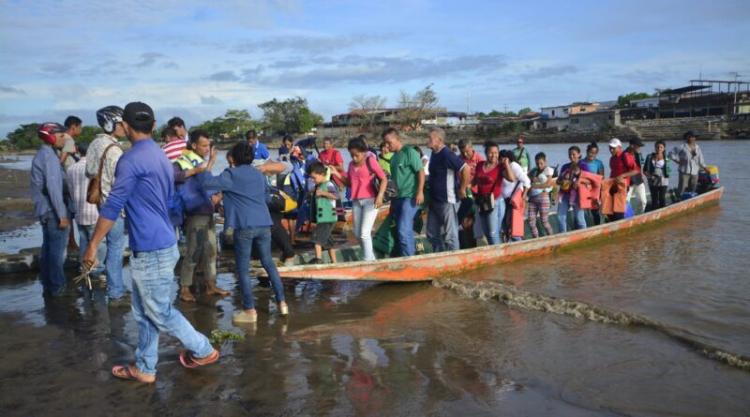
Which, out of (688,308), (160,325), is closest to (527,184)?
(688,308)

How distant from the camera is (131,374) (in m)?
4.19

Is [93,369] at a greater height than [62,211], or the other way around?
[62,211]

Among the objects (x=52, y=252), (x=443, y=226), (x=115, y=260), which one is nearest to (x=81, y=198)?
(x=52, y=252)

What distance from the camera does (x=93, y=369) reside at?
14.7ft

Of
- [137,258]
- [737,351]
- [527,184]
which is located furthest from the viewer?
[527,184]

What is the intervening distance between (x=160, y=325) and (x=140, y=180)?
1030 millimetres

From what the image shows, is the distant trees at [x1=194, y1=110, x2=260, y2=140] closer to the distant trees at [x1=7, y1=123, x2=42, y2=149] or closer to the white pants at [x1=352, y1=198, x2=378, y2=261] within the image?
the distant trees at [x1=7, y1=123, x2=42, y2=149]

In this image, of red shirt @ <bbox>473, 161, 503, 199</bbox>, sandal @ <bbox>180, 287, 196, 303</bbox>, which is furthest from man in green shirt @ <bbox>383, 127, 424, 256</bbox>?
sandal @ <bbox>180, 287, 196, 303</bbox>

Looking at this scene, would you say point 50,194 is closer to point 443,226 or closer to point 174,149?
point 174,149

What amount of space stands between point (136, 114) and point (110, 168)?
2.06 meters

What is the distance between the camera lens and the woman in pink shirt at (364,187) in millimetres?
6988

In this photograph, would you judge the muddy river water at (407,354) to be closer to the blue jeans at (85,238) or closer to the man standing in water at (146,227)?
the man standing in water at (146,227)

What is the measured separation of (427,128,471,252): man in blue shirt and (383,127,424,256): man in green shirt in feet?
1.04

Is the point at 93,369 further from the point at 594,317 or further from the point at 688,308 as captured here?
the point at 688,308
